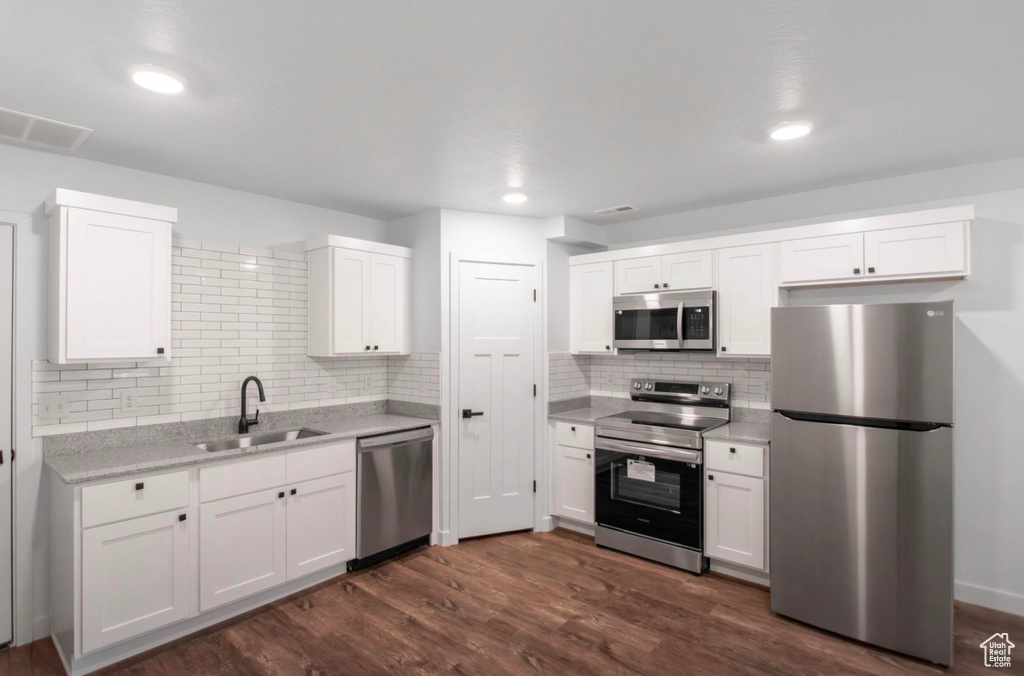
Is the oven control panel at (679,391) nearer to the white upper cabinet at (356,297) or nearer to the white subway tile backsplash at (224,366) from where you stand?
the white subway tile backsplash at (224,366)

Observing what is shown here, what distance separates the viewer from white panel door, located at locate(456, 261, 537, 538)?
13.6 feet

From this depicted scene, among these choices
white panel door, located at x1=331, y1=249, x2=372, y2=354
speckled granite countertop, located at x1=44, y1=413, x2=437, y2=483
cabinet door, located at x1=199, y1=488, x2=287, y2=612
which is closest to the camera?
speckled granite countertop, located at x1=44, y1=413, x2=437, y2=483

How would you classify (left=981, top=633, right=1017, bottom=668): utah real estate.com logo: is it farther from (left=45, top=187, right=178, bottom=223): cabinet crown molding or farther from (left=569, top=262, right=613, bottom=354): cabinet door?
(left=45, top=187, right=178, bottom=223): cabinet crown molding

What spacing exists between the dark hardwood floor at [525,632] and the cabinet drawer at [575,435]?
938 millimetres

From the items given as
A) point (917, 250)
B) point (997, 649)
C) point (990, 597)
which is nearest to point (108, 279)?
point (917, 250)

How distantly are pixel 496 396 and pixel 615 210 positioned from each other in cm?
177

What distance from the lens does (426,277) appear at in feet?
13.7

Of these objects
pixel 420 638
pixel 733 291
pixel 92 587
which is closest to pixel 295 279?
pixel 92 587

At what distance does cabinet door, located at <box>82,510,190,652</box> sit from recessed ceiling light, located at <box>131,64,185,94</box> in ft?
6.51

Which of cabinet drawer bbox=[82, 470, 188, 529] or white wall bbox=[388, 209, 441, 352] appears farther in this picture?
white wall bbox=[388, 209, 441, 352]

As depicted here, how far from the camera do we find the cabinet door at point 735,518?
3328mm

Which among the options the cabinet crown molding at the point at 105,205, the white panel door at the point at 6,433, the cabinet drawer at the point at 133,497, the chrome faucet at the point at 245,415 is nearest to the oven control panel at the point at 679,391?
the chrome faucet at the point at 245,415

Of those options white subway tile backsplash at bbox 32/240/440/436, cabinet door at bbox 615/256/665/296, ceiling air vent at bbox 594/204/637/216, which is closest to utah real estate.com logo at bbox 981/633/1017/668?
cabinet door at bbox 615/256/665/296

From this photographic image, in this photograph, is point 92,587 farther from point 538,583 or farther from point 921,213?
point 921,213
